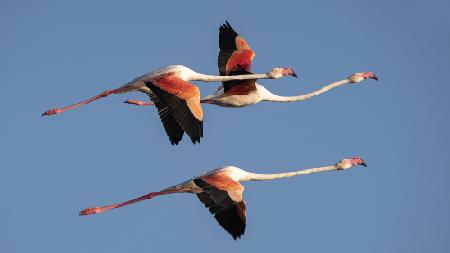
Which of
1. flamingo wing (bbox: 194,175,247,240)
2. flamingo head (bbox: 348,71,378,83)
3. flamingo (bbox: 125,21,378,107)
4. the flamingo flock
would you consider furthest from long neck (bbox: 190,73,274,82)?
flamingo head (bbox: 348,71,378,83)

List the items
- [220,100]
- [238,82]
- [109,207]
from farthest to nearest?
[220,100], [238,82], [109,207]

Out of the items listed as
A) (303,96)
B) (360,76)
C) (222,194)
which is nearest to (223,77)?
(303,96)

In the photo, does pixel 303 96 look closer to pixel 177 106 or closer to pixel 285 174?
pixel 285 174

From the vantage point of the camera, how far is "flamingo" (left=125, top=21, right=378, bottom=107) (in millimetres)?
36688

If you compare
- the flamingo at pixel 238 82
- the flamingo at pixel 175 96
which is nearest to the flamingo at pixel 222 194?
the flamingo at pixel 175 96

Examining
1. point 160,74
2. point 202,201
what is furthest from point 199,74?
point 202,201

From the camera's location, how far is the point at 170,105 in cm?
3139

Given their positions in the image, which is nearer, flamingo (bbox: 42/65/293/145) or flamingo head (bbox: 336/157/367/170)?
flamingo (bbox: 42/65/293/145)

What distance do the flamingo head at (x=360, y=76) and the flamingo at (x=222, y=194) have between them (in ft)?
17.0

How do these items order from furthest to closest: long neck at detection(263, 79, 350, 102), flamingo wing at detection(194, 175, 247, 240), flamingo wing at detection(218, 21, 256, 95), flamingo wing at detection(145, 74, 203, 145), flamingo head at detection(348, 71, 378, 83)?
flamingo head at detection(348, 71, 378, 83)
long neck at detection(263, 79, 350, 102)
flamingo wing at detection(218, 21, 256, 95)
flamingo wing at detection(194, 175, 247, 240)
flamingo wing at detection(145, 74, 203, 145)

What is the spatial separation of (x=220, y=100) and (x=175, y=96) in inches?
221

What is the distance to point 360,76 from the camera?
38406 millimetres

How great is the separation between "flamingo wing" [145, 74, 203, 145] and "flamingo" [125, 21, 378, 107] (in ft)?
14.1

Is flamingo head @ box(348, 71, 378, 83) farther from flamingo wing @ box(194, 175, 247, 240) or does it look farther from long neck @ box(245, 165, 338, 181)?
flamingo wing @ box(194, 175, 247, 240)
